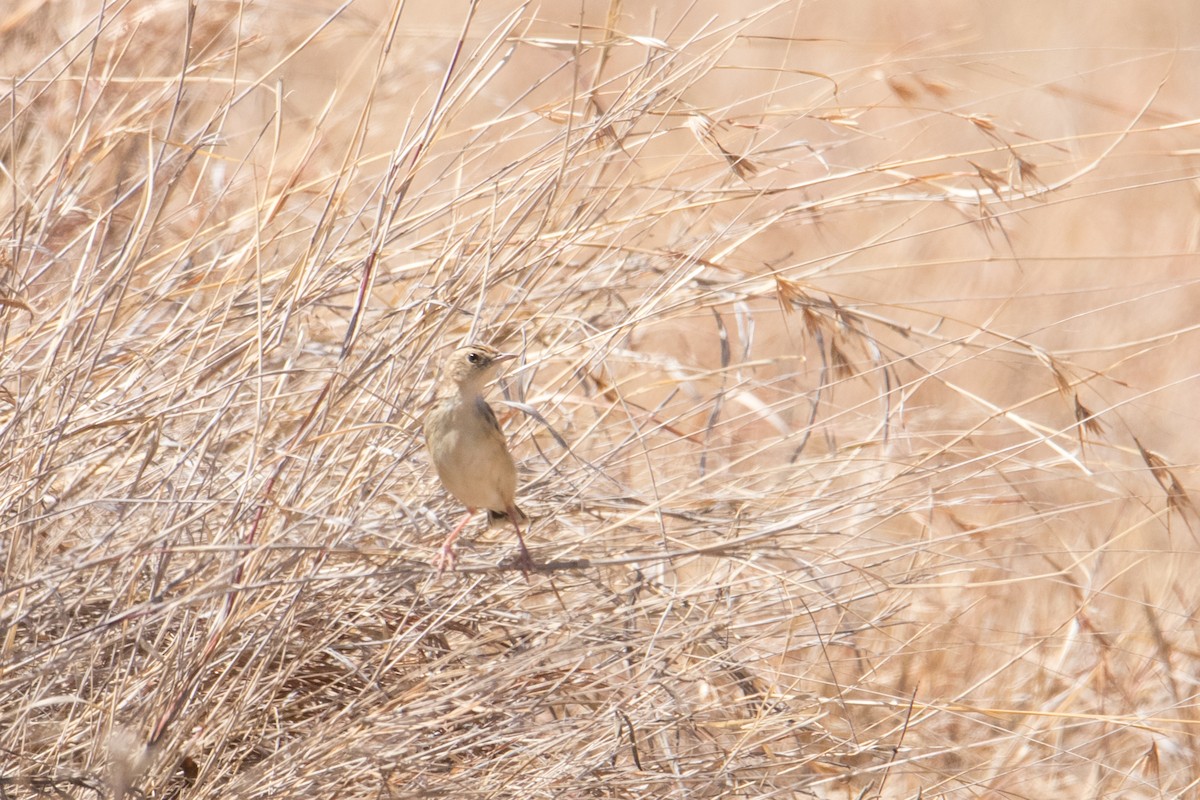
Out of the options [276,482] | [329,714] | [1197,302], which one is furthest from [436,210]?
[1197,302]

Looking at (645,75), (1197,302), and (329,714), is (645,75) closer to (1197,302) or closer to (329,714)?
(329,714)

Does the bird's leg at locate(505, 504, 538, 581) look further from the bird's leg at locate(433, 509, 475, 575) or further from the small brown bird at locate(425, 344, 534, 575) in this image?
the bird's leg at locate(433, 509, 475, 575)

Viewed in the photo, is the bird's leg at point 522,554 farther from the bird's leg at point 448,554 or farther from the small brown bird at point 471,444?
the bird's leg at point 448,554

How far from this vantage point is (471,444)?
9.86 feet

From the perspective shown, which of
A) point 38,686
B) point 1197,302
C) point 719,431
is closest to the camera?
point 38,686

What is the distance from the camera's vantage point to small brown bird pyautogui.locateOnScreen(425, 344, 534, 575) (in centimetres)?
298

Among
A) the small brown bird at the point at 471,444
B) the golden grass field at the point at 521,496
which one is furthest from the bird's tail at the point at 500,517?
the golden grass field at the point at 521,496

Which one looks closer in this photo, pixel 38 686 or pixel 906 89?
pixel 38 686

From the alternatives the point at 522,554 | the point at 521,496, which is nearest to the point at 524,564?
the point at 522,554

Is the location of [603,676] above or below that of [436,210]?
below

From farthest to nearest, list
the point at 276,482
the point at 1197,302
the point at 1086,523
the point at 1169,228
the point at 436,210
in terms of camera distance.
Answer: the point at 1169,228 < the point at 1197,302 < the point at 1086,523 < the point at 436,210 < the point at 276,482

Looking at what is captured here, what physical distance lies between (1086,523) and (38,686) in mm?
4145

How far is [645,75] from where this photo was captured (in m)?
3.12

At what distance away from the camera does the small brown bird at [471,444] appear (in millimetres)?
2984
